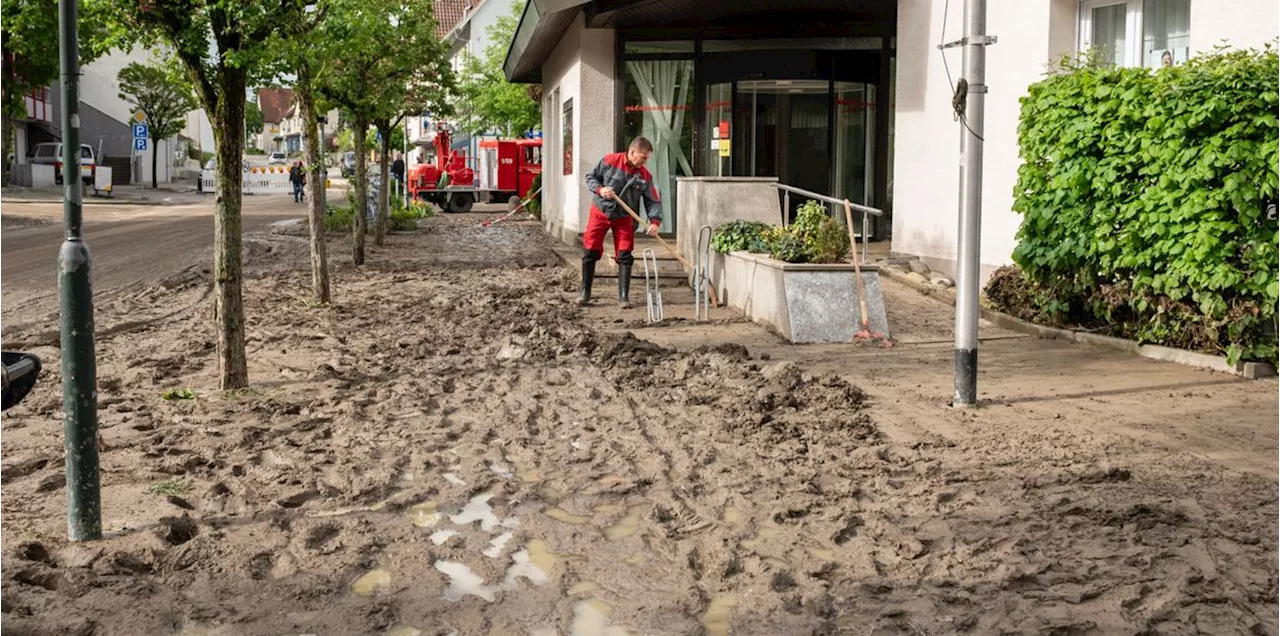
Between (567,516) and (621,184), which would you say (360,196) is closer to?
(621,184)

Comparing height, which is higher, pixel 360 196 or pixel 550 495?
pixel 360 196

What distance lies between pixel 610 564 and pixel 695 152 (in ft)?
54.1

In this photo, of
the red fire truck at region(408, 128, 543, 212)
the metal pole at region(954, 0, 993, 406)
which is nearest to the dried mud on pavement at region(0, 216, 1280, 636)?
the metal pole at region(954, 0, 993, 406)

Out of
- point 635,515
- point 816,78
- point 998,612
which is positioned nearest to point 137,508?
point 635,515

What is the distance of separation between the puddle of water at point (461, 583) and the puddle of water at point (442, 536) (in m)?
0.27

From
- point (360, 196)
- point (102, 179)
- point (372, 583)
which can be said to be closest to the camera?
point (372, 583)

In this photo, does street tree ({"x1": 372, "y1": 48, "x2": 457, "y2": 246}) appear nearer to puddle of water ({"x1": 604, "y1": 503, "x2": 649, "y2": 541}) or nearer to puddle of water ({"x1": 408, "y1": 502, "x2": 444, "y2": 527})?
puddle of water ({"x1": 408, "y1": 502, "x2": 444, "y2": 527})

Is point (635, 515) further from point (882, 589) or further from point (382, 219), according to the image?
point (382, 219)

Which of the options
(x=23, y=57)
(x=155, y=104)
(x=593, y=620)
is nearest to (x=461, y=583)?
(x=593, y=620)

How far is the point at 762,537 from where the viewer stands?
18.8ft

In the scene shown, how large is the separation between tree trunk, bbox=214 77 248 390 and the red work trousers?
5.59 m

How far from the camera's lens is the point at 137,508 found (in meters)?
6.09

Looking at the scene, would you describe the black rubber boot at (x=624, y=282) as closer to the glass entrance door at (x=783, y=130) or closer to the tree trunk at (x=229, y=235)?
the tree trunk at (x=229, y=235)

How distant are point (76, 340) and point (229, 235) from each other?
4.01m
